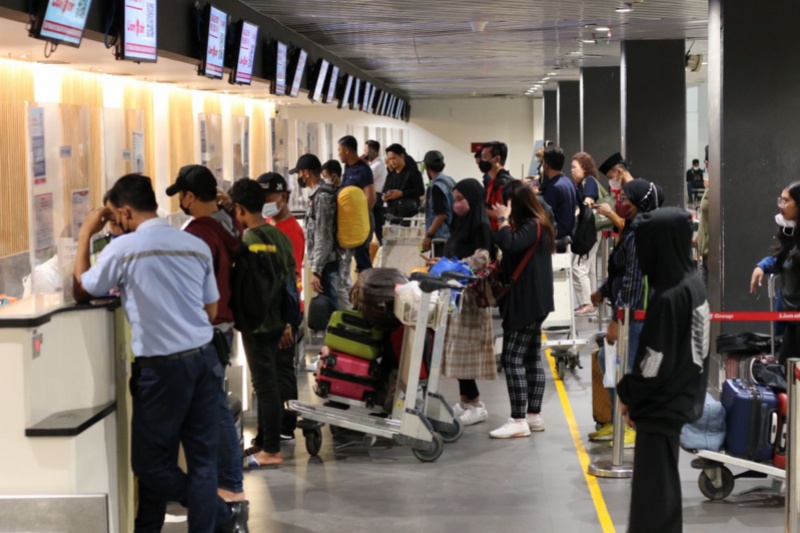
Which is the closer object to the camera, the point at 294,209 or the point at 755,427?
the point at 755,427

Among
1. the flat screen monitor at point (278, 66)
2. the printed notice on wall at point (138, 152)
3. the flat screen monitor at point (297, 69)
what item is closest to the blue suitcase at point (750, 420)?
the printed notice on wall at point (138, 152)

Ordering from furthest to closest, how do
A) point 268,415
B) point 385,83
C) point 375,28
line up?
point 385,83
point 375,28
point 268,415

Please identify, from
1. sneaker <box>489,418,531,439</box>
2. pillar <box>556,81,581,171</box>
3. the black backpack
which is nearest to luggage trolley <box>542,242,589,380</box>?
the black backpack

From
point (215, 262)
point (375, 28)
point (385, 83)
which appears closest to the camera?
point (215, 262)

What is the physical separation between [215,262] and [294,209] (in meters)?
6.38

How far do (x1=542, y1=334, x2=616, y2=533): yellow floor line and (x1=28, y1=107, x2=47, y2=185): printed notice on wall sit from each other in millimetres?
3229

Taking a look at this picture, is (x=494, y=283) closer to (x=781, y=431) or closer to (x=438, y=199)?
(x=781, y=431)

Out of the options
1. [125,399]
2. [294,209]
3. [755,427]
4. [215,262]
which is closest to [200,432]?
[125,399]

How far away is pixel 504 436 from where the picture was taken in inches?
312

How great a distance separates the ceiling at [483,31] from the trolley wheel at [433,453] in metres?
5.39

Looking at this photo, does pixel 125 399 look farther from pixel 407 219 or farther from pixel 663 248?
pixel 407 219

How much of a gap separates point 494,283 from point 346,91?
11.4 m

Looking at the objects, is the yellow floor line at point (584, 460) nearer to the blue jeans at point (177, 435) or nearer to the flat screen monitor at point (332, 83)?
the blue jeans at point (177, 435)

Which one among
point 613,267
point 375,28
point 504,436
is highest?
point 375,28
